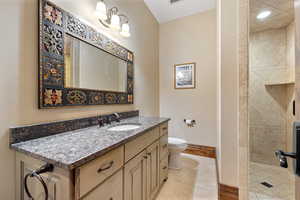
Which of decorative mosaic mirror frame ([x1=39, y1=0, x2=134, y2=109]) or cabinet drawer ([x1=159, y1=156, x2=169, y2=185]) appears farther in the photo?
cabinet drawer ([x1=159, y1=156, x2=169, y2=185])

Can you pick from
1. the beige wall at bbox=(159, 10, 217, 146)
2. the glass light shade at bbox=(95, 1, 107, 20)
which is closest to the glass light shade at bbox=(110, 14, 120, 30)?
the glass light shade at bbox=(95, 1, 107, 20)

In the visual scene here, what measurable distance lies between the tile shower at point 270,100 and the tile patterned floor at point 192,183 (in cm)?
62

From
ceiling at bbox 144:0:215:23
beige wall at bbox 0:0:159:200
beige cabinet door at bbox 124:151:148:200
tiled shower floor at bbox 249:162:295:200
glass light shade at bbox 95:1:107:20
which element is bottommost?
tiled shower floor at bbox 249:162:295:200

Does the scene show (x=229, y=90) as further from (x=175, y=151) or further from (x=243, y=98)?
(x=175, y=151)

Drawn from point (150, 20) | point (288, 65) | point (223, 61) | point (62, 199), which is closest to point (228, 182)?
point (223, 61)

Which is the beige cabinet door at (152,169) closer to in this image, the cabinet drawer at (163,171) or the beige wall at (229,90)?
the cabinet drawer at (163,171)

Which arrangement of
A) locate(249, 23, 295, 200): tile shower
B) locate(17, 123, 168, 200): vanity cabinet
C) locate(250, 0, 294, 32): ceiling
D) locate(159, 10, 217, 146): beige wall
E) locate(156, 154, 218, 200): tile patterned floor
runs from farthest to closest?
1. locate(159, 10, 217, 146): beige wall
2. locate(249, 23, 295, 200): tile shower
3. locate(250, 0, 294, 32): ceiling
4. locate(156, 154, 218, 200): tile patterned floor
5. locate(17, 123, 168, 200): vanity cabinet

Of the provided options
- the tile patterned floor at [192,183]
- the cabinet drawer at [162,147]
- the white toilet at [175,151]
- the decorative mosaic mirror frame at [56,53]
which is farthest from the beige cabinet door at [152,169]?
the decorative mosaic mirror frame at [56,53]

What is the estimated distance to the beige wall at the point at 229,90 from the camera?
144 cm

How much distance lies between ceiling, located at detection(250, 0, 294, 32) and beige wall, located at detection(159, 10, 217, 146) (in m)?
0.73

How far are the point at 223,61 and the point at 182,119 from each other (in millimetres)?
1690

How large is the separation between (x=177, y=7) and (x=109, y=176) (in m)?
3.05

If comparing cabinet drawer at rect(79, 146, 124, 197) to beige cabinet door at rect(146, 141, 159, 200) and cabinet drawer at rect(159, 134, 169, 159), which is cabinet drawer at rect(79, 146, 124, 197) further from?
cabinet drawer at rect(159, 134, 169, 159)

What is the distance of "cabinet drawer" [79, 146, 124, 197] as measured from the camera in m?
0.63
